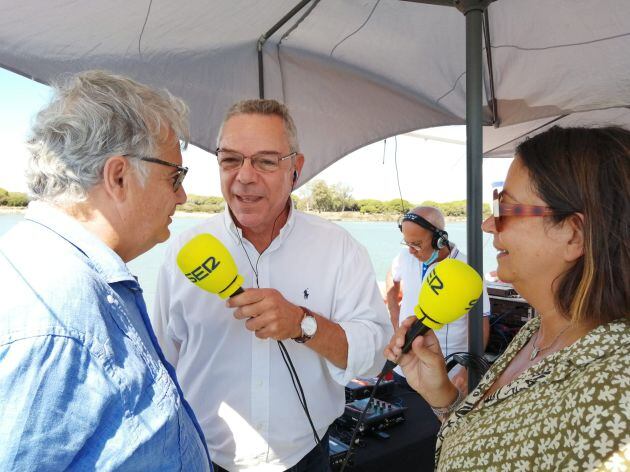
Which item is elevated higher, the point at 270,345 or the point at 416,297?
the point at 270,345

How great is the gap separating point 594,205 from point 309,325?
3.07 feet

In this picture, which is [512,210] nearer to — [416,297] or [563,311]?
[563,311]

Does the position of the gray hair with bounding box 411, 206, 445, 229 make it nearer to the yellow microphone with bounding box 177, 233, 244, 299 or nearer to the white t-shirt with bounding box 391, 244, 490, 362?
the white t-shirt with bounding box 391, 244, 490, 362

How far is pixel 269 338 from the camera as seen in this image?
168 cm

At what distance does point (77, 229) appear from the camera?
986 millimetres

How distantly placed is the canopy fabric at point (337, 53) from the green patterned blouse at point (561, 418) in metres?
1.98

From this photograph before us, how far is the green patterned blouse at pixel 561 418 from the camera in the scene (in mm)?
926

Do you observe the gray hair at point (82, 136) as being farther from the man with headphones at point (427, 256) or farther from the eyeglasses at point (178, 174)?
the man with headphones at point (427, 256)

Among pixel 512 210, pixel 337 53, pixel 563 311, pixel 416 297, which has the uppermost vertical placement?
pixel 337 53

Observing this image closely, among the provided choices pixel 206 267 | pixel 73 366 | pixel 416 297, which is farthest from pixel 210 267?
pixel 416 297

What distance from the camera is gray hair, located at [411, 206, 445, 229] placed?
13.0 ft

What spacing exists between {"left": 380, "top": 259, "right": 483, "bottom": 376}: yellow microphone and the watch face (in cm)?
36

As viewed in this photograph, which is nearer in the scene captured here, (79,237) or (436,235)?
(79,237)

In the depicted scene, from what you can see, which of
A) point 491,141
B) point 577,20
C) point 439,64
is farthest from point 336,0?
point 491,141
